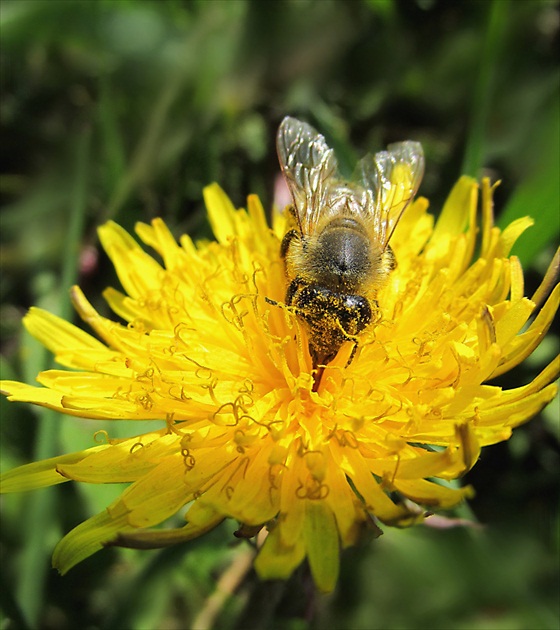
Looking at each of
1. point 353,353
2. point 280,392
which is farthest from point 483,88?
point 280,392

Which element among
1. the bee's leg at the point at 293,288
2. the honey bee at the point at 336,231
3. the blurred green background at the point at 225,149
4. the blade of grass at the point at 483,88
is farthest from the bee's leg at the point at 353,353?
the blade of grass at the point at 483,88

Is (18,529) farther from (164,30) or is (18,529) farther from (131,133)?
(164,30)

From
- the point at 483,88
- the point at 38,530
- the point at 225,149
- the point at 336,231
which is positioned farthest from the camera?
the point at 225,149

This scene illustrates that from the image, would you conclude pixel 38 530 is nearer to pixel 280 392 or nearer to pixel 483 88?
pixel 280 392

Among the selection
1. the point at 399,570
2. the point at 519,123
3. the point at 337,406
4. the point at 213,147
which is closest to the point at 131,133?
the point at 213,147

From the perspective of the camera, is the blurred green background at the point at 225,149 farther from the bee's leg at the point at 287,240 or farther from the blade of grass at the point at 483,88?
the bee's leg at the point at 287,240

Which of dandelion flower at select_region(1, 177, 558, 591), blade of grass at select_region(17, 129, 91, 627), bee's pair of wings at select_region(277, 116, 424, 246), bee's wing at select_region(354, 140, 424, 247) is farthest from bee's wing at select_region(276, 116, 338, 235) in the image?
blade of grass at select_region(17, 129, 91, 627)
